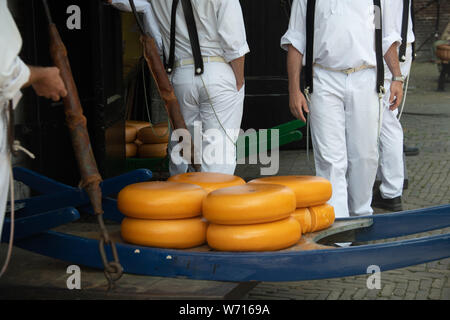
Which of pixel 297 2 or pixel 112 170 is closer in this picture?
pixel 297 2

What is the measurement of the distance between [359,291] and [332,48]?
1.51 m

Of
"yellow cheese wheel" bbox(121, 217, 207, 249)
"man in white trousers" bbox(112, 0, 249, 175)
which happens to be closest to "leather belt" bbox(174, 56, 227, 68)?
"man in white trousers" bbox(112, 0, 249, 175)

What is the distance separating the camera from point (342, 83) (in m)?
4.87

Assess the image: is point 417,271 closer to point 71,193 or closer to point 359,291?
point 359,291

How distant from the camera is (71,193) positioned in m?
4.27

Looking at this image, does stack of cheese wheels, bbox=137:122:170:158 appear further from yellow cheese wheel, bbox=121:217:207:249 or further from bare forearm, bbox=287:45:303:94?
yellow cheese wheel, bbox=121:217:207:249

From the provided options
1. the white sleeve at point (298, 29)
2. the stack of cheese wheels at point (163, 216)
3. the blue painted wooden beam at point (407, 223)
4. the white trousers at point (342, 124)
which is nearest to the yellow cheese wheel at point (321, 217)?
the blue painted wooden beam at point (407, 223)

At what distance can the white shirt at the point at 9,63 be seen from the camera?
2914 mm

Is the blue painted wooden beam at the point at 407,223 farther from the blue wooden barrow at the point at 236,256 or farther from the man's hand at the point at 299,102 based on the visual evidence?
the man's hand at the point at 299,102

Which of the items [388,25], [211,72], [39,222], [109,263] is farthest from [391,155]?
[109,263]

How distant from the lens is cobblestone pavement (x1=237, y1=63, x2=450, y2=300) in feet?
13.8

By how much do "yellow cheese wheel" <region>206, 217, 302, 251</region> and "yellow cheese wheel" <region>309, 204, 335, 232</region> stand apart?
1.18 feet

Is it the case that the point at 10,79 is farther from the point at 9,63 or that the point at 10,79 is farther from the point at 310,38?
the point at 310,38
